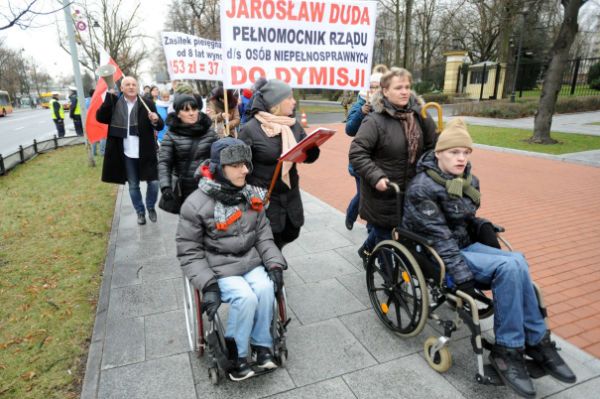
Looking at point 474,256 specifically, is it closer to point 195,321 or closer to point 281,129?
point 281,129

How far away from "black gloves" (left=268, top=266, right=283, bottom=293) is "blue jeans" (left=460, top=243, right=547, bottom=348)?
1312 millimetres

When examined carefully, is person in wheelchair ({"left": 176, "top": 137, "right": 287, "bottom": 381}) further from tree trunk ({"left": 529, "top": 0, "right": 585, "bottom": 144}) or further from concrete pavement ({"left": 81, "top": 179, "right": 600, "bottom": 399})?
tree trunk ({"left": 529, "top": 0, "right": 585, "bottom": 144})

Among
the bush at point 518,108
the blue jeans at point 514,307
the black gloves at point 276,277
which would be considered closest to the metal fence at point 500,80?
the bush at point 518,108

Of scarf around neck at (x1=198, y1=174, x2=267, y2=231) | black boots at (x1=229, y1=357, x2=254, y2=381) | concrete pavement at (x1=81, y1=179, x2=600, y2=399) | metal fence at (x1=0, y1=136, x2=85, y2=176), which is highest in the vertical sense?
scarf around neck at (x1=198, y1=174, x2=267, y2=231)

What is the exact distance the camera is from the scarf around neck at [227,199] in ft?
8.98

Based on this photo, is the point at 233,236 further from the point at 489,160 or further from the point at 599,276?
the point at 489,160

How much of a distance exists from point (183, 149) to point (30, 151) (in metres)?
10.5

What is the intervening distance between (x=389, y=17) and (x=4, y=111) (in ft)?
121

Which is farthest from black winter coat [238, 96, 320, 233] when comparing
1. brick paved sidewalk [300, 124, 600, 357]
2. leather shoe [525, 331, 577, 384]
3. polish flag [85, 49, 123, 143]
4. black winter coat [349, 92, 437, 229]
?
polish flag [85, 49, 123, 143]

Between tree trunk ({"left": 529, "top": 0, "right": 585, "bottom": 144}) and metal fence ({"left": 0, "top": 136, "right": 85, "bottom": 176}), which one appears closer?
metal fence ({"left": 0, "top": 136, "right": 85, "bottom": 176})

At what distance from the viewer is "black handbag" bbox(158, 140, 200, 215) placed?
3994mm

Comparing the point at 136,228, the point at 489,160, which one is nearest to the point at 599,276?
the point at 136,228

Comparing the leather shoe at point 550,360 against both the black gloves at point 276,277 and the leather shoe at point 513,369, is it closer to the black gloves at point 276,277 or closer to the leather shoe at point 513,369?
the leather shoe at point 513,369

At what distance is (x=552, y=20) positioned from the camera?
34812 millimetres
